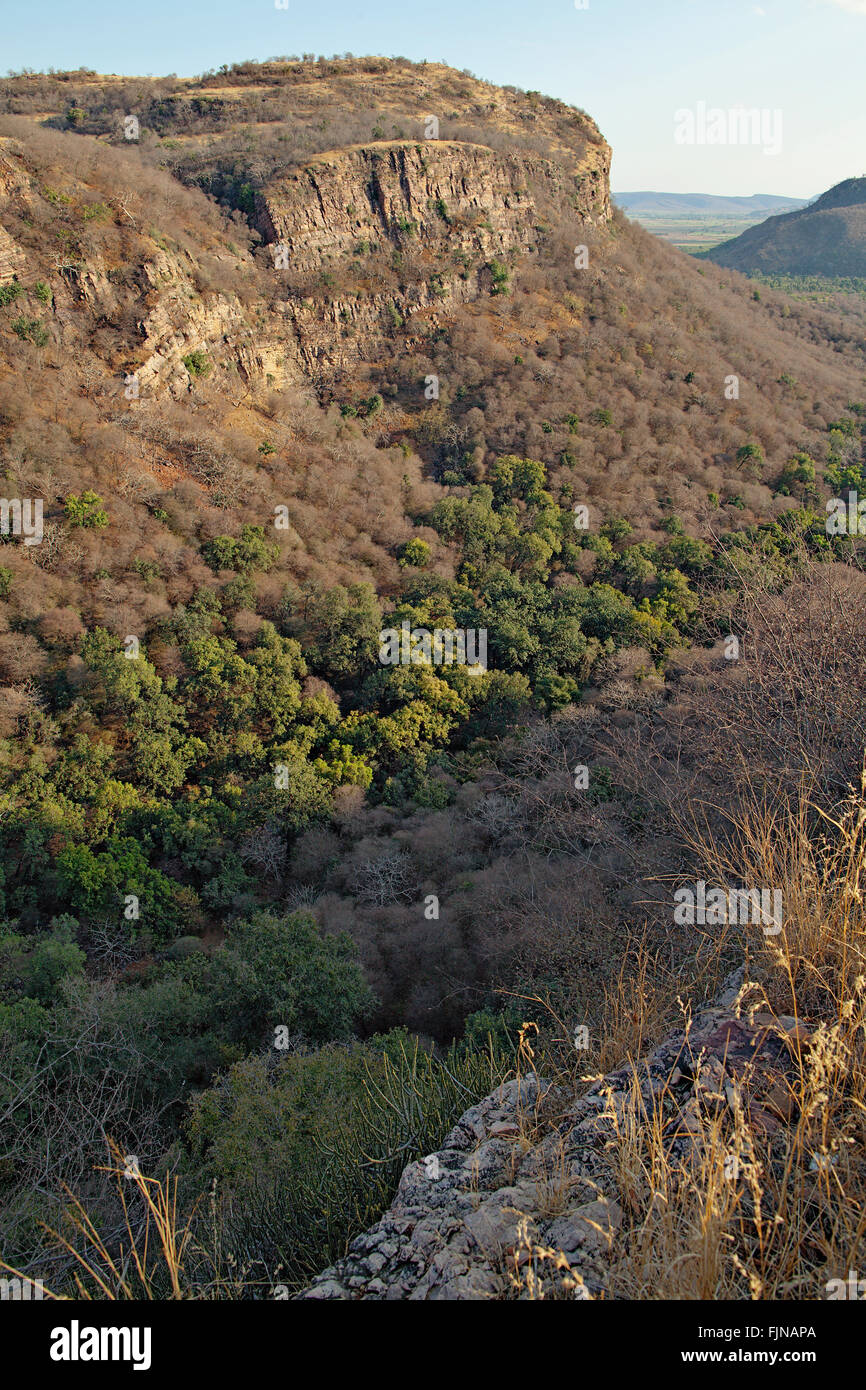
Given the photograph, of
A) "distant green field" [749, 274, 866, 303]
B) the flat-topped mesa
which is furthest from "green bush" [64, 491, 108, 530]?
"distant green field" [749, 274, 866, 303]

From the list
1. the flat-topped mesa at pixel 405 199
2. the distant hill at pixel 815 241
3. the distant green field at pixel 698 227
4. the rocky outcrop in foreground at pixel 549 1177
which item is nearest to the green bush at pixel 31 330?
the flat-topped mesa at pixel 405 199

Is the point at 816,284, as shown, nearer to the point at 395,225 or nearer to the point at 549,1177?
the point at 395,225

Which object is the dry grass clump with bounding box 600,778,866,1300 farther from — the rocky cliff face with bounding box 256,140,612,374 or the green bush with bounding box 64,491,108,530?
the rocky cliff face with bounding box 256,140,612,374

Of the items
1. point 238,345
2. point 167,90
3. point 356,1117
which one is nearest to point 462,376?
point 238,345

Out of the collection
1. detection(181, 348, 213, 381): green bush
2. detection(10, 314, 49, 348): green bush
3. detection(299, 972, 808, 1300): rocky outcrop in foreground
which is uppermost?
detection(181, 348, 213, 381): green bush

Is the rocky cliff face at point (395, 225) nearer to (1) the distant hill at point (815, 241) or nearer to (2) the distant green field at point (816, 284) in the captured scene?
(2) the distant green field at point (816, 284)
